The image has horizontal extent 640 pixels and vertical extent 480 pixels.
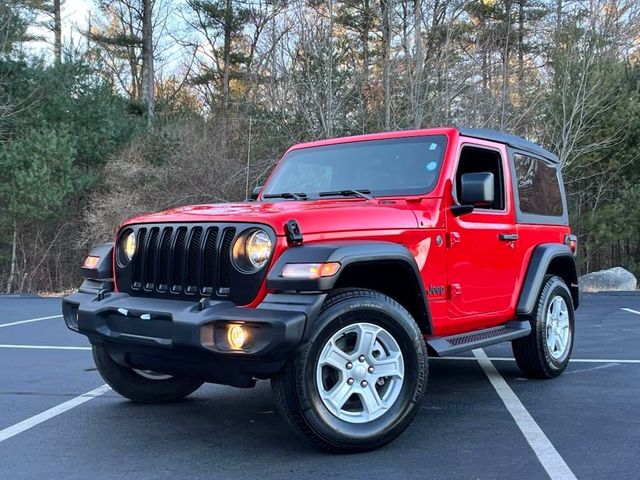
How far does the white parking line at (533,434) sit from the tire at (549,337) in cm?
31

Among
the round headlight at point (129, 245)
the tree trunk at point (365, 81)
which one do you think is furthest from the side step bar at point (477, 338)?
the tree trunk at point (365, 81)

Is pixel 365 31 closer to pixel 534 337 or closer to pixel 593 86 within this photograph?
pixel 593 86

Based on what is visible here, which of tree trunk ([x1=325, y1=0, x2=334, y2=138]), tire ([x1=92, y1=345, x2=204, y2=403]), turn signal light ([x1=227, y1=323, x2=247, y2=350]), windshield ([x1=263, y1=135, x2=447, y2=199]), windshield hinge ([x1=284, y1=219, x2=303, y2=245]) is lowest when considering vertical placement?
tire ([x1=92, y1=345, x2=204, y2=403])

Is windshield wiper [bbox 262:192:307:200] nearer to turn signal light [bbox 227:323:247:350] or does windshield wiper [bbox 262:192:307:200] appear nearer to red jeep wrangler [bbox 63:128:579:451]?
red jeep wrangler [bbox 63:128:579:451]

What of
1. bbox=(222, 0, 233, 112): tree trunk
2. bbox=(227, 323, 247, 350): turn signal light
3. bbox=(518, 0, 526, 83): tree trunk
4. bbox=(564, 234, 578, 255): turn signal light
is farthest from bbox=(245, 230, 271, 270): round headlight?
bbox=(222, 0, 233, 112): tree trunk

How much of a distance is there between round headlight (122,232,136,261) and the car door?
2142mm

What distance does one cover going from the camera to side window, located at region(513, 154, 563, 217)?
232 inches

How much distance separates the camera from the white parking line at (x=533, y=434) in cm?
363

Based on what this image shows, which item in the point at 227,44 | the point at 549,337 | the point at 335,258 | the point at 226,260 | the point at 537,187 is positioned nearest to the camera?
the point at 335,258

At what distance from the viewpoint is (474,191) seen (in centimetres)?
467

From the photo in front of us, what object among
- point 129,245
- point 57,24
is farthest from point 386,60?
point 57,24

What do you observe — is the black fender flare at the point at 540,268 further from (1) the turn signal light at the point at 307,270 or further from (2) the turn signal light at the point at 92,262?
(2) the turn signal light at the point at 92,262

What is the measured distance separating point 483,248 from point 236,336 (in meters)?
2.29

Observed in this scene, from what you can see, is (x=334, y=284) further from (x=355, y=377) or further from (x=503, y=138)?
(x=503, y=138)
